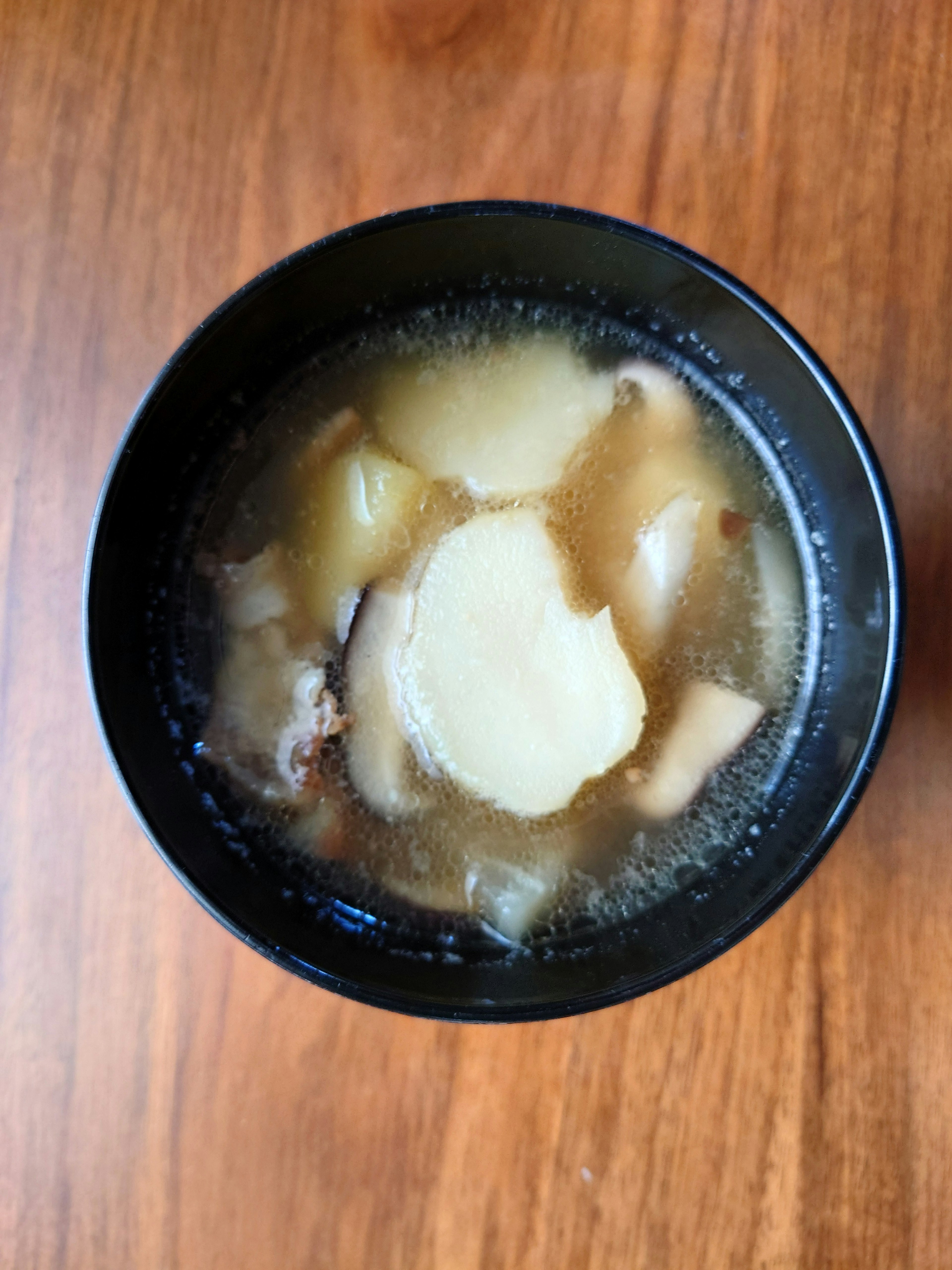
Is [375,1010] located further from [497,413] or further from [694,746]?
Answer: [497,413]

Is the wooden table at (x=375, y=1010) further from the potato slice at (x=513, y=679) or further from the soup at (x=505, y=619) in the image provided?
the potato slice at (x=513, y=679)

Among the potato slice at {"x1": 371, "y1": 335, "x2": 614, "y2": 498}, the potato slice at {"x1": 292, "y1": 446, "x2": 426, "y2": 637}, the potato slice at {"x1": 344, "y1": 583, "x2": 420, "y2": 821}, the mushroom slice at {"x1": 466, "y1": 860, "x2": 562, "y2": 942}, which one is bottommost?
the mushroom slice at {"x1": 466, "y1": 860, "x2": 562, "y2": 942}

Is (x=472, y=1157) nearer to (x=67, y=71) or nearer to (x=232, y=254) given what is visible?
(x=232, y=254)

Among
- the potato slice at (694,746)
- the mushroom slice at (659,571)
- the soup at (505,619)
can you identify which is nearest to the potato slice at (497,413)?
the soup at (505,619)

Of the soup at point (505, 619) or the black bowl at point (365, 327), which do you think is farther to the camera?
the soup at point (505, 619)

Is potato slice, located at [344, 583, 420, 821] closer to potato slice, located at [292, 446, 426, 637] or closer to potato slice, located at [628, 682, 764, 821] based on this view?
potato slice, located at [292, 446, 426, 637]

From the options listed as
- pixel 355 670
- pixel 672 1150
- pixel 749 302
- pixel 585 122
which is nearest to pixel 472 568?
pixel 355 670

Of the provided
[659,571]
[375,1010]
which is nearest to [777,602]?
[659,571]

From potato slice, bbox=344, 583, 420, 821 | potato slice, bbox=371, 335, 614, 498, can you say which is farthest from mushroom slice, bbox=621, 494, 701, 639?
potato slice, bbox=344, 583, 420, 821
